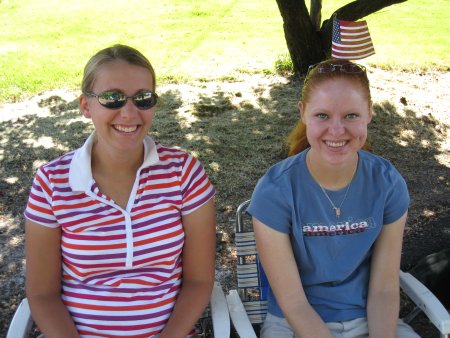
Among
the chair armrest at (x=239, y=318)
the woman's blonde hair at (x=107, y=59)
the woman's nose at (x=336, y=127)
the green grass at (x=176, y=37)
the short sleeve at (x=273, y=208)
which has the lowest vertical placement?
the green grass at (x=176, y=37)

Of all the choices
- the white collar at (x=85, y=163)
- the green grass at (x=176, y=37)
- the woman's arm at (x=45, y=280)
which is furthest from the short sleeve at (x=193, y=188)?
the green grass at (x=176, y=37)

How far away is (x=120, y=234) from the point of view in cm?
232

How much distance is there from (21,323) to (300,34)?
19.5 feet

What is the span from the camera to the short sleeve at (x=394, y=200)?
8.02ft

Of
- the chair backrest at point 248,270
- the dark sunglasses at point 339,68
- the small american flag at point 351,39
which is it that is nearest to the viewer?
the dark sunglasses at point 339,68

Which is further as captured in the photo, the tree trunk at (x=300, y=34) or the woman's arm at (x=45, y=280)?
the tree trunk at (x=300, y=34)

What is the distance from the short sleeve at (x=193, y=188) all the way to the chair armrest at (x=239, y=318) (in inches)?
18.5

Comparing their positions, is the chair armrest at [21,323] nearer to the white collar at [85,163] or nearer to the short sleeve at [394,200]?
the white collar at [85,163]

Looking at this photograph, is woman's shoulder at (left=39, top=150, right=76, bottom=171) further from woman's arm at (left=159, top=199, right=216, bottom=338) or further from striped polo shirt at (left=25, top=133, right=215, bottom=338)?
woman's arm at (left=159, top=199, right=216, bottom=338)

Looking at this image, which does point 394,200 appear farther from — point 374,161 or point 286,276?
point 286,276

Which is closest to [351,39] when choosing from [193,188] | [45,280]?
[193,188]

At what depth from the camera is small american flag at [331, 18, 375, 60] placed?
3721 millimetres

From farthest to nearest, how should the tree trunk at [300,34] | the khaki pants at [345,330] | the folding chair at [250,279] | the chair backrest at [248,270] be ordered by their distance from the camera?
1. the tree trunk at [300,34]
2. the chair backrest at [248,270]
3. the folding chair at [250,279]
4. the khaki pants at [345,330]

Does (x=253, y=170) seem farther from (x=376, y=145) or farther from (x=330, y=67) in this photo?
(x=330, y=67)
